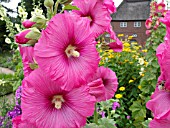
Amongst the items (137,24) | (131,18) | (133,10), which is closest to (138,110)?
(137,24)

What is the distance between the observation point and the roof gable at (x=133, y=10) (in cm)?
2548

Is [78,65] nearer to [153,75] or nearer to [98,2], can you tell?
[98,2]

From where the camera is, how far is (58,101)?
2.43 feet

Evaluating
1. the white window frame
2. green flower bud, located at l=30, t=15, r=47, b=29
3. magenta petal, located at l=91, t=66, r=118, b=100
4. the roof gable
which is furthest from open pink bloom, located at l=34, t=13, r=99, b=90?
the roof gable

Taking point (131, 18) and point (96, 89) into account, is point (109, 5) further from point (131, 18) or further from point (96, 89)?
point (131, 18)

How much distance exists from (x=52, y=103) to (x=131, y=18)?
84.3 feet

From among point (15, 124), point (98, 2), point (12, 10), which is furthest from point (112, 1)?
point (12, 10)

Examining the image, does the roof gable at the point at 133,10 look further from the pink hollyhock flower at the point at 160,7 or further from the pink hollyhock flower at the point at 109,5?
the pink hollyhock flower at the point at 109,5

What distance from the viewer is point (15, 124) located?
84cm

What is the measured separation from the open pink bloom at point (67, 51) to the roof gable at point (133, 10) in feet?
82.3

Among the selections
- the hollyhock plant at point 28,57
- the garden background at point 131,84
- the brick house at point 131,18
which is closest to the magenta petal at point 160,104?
the hollyhock plant at point 28,57

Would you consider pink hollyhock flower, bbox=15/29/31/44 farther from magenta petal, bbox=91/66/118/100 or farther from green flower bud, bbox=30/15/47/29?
magenta petal, bbox=91/66/118/100

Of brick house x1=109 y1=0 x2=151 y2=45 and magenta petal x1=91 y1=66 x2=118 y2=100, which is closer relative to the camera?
magenta petal x1=91 y1=66 x2=118 y2=100

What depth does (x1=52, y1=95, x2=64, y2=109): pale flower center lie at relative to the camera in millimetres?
733
